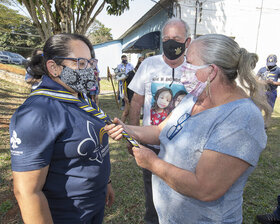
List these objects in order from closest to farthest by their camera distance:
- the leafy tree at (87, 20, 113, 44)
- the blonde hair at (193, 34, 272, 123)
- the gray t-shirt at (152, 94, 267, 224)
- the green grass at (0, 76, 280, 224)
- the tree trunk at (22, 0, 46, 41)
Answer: the gray t-shirt at (152, 94, 267, 224) → the blonde hair at (193, 34, 272, 123) → the green grass at (0, 76, 280, 224) → the tree trunk at (22, 0, 46, 41) → the leafy tree at (87, 20, 113, 44)

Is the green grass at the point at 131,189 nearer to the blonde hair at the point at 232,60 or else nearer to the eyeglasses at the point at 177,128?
the eyeglasses at the point at 177,128

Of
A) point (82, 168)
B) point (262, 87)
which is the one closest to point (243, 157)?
point (262, 87)

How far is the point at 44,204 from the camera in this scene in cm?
120

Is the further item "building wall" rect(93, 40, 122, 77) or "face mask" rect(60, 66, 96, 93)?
"building wall" rect(93, 40, 122, 77)

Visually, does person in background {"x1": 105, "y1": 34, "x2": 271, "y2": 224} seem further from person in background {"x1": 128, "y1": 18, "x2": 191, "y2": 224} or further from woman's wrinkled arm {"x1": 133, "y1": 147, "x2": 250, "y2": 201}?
person in background {"x1": 128, "y1": 18, "x2": 191, "y2": 224}

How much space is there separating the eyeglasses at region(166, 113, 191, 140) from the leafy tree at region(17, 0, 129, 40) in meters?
7.87

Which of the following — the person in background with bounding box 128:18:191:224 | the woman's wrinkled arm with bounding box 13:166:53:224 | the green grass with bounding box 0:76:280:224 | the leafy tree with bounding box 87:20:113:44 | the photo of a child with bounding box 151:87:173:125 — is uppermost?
the leafy tree with bounding box 87:20:113:44

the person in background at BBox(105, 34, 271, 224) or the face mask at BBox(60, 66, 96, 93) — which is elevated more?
the face mask at BBox(60, 66, 96, 93)

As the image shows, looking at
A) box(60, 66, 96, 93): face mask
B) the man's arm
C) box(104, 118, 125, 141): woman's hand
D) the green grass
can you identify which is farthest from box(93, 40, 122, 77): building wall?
box(104, 118, 125, 141): woman's hand

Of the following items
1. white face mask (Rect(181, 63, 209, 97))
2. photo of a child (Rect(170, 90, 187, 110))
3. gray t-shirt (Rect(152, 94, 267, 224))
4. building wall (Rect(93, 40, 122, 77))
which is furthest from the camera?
building wall (Rect(93, 40, 122, 77))

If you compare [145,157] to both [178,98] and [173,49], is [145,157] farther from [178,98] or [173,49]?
[173,49]

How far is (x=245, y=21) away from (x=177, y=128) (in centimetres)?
1367

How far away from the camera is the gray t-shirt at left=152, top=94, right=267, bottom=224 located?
1.08 m

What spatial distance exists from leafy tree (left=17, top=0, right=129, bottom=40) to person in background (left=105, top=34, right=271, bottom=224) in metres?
7.88
